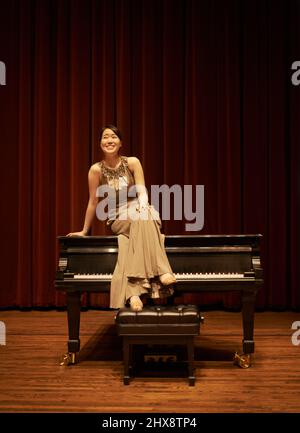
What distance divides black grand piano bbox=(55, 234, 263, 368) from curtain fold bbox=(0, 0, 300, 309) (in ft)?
5.89

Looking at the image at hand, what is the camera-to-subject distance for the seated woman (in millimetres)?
2922

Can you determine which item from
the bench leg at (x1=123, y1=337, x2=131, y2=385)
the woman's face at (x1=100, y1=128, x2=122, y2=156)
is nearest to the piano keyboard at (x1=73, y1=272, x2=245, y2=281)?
the bench leg at (x1=123, y1=337, x2=131, y2=385)

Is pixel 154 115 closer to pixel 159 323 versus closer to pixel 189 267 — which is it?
pixel 189 267

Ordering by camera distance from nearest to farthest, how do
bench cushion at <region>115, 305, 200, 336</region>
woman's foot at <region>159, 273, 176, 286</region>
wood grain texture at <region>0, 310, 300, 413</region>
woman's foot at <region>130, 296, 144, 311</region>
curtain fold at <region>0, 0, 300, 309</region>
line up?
wood grain texture at <region>0, 310, 300, 413</region> → bench cushion at <region>115, 305, 200, 336</region> → woman's foot at <region>130, 296, 144, 311</region> → woman's foot at <region>159, 273, 176, 286</region> → curtain fold at <region>0, 0, 300, 309</region>

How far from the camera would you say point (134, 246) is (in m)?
Answer: 2.97

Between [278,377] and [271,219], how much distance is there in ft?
7.54

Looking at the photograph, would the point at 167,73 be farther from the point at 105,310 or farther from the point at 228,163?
the point at 105,310

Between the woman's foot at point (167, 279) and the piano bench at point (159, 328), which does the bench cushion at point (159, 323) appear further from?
the woman's foot at point (167, 279)

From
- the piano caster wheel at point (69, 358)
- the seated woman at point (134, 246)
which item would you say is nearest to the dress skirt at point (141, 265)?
the seated woman at point (134, 246)

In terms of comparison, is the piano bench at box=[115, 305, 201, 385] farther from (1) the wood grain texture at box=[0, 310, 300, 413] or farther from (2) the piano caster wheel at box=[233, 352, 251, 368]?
(2) the piano caster wheel at box=[233, 352, 251, 368]

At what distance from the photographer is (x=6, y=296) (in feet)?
16.4

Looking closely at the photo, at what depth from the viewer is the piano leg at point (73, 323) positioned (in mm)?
3074

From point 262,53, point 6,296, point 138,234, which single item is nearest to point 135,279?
point 138,234

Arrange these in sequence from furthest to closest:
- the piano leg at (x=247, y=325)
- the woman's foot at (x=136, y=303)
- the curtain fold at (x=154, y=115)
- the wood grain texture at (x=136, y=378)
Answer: the curtain fold at (x=154, y=115) < the piano leg at (x=247, y=325) < the woman's foot at (x=136, y=303) < the wood grain texture at (x=136, y=378)
